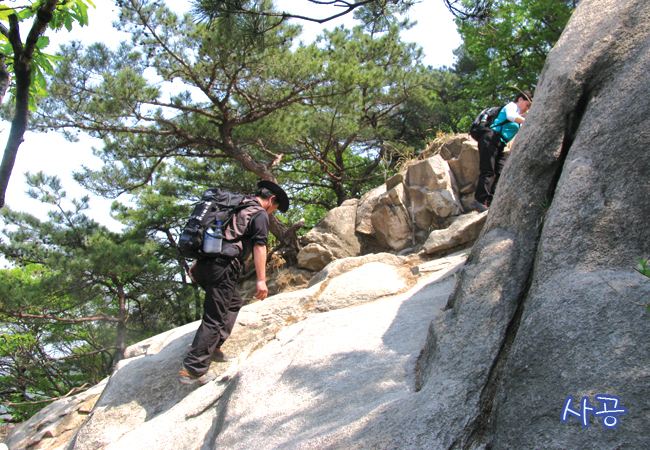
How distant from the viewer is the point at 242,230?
14.9 ft

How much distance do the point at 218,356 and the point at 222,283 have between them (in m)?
0.91

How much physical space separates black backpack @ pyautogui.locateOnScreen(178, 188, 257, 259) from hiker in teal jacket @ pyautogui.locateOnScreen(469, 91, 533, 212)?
3727 mm

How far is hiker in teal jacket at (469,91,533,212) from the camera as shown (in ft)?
20.7

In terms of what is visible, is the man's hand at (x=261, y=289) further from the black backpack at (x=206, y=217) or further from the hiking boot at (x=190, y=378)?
the hiking boot at (x=190, y=378)

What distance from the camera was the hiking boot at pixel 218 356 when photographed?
4.81 m

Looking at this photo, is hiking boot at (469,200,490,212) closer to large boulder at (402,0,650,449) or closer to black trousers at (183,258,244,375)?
large boulder at (402,0,650,449)

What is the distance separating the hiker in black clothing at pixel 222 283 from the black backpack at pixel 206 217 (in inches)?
3.1

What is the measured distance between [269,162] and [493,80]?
10.2 metres

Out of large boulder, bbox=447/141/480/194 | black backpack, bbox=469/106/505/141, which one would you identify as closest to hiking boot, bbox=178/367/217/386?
black backpack, bbox=469/106/505/141

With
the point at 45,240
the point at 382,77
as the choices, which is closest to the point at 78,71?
the point at 45,240

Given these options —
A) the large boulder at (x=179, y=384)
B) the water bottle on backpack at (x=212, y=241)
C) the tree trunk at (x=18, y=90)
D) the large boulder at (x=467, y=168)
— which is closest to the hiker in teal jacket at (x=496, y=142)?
the large boulder at (x=467, y=168)

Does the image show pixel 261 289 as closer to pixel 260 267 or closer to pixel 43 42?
pixel 260 267

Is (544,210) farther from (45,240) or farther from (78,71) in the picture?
(45,240)

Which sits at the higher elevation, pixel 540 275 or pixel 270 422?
pixel 540 275
